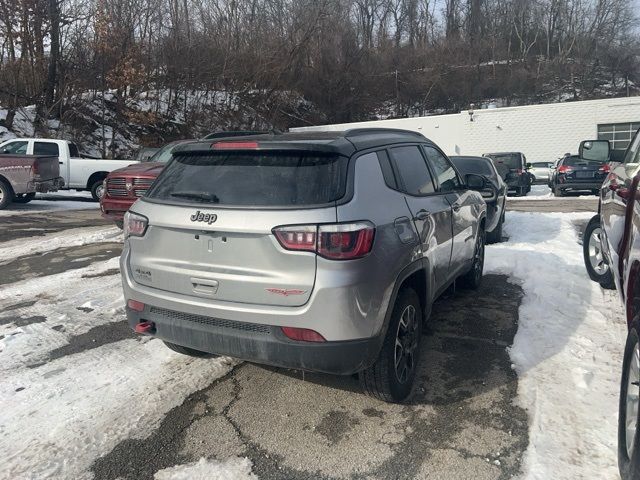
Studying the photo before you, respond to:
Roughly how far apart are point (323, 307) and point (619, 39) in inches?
2635

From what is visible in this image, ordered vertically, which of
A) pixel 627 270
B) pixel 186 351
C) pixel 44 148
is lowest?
pixel 186 351

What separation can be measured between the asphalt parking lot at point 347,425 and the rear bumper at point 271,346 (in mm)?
447

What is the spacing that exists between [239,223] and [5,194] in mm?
13368

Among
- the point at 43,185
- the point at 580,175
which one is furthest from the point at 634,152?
the point at 580,175

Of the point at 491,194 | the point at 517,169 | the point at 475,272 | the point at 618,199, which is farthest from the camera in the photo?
the point at 517,169

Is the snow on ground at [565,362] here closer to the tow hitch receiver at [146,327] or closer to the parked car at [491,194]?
the parked car at [491,194]

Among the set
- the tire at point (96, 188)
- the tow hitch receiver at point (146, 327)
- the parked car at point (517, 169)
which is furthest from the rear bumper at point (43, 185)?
the parked car at point (517, 169)

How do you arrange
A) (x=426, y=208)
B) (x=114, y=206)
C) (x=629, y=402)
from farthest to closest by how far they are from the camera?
(x=114, y=206) → (x=426, y=208) → (x=629, y=402)

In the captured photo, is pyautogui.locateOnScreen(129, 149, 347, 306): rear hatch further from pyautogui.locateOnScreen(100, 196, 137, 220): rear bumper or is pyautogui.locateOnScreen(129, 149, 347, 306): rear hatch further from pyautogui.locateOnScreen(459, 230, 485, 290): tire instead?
pyautogui.locateOnScreen(100, 196, 137, 220): rear bumper

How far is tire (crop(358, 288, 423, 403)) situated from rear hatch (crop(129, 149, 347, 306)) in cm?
72

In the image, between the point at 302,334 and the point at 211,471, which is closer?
the point at 211,471

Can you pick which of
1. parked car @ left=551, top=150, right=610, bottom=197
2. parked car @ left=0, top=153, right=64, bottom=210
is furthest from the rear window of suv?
parked car @ left=551, top=150, right=610, bottom=197

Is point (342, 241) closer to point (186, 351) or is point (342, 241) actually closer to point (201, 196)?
point (201, 196)

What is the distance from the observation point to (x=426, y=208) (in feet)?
13.2
